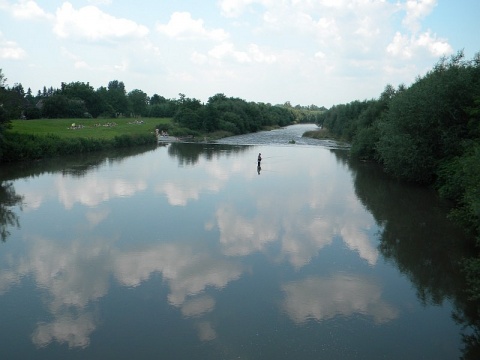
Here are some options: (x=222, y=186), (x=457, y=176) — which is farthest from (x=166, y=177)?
(x=457, y=176)

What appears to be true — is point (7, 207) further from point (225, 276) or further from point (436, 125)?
point (436, 125)

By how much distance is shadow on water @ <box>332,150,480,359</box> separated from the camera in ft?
46.3

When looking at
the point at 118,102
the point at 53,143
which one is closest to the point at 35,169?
the point at 53,143

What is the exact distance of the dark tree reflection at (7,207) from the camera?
70.4 feet

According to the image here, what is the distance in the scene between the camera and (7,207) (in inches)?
1026

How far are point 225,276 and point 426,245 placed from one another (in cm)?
1039

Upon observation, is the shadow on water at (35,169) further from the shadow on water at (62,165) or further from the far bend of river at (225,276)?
the far bend of river at (225,276)

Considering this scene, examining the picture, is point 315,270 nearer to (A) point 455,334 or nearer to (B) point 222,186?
(A) point 455,334

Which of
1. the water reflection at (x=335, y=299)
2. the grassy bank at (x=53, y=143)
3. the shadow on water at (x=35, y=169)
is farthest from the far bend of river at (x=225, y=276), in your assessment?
the grassy bank at (x=53, y=143)

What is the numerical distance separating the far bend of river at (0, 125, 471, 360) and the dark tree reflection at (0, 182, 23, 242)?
0.14 metres

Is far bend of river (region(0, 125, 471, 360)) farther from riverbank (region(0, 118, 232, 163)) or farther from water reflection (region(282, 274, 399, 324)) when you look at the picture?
riverbank (region(0, 118, 232, 163))

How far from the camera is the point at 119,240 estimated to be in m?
19.8

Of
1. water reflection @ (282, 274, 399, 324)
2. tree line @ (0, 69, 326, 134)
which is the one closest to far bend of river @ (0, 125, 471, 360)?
water reflection @ (282, 274, 399, 324)

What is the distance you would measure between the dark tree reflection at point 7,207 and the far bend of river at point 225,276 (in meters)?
0.14
